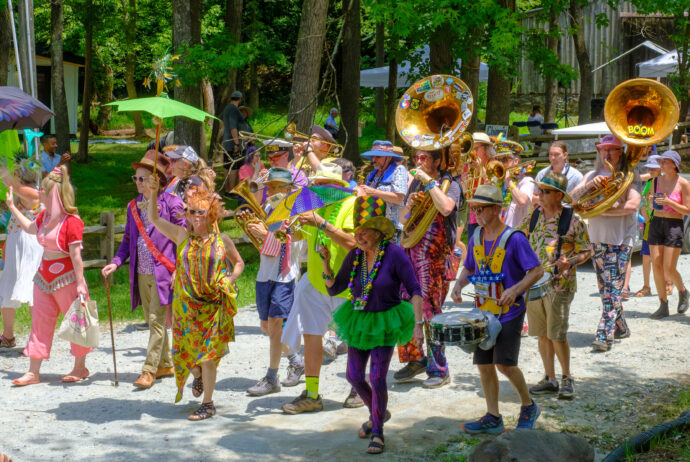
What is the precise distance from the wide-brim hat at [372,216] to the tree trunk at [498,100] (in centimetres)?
1126

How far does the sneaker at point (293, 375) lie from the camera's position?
287 inches

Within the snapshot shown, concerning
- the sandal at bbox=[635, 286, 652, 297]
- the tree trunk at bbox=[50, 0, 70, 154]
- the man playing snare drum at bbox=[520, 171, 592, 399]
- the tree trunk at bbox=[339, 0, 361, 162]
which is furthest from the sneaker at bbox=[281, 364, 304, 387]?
the tree trunk at bbox=[50, 0, 70, 154]

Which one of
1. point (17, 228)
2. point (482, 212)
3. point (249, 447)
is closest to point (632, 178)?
point (482, 212)

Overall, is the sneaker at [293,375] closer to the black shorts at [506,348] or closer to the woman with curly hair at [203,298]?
the woman with curly hair at [203,298]

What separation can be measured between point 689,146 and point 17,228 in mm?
19231

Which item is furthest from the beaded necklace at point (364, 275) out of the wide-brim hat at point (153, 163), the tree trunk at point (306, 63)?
the tree trunk at point (306, 63)

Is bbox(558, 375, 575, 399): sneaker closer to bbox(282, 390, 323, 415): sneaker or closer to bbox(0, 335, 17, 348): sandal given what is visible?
bbox(282, 390, 323, 415): sneaker

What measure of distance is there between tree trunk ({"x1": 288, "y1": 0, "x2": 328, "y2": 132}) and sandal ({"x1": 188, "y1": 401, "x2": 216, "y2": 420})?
18.4 feet

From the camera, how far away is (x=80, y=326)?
704cm

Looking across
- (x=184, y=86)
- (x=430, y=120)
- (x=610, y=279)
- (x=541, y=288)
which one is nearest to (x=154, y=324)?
(x=430, y=120)

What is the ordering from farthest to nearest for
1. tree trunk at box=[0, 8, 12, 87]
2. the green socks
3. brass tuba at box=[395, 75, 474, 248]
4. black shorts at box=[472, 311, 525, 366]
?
tree trunk at box=[0, 8, 12, 87] → brass tuba at box=[395, 75, 474, 248] → the green socks → black shorts at box=[472, 311, 525, 366]

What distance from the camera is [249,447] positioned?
5703 mm

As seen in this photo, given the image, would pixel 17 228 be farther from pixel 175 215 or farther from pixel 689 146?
pixel 689 146

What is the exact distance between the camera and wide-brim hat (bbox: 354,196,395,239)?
577cm
